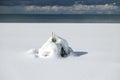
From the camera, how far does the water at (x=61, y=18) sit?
10.8 feet

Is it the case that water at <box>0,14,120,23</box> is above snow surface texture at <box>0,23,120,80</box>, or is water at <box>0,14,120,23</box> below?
above

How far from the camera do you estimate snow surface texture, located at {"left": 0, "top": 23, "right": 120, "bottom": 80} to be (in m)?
2.19

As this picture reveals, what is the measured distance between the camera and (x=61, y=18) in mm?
3357

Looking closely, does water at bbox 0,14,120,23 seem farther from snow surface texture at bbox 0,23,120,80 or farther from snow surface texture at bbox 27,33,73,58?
snow surface texture at bbox 27,33,73,58

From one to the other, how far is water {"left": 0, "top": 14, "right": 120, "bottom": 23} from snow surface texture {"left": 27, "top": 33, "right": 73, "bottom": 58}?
73 cm

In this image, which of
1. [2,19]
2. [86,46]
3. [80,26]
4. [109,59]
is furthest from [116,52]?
[2,19]

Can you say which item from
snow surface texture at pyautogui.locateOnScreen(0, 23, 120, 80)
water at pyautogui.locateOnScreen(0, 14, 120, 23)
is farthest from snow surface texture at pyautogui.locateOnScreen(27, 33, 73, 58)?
water at pyautogui.locateOnScreen(0, 14, 120, 23)

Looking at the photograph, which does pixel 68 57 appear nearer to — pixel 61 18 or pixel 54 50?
pixel 54 50

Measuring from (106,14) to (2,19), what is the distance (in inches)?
56.0

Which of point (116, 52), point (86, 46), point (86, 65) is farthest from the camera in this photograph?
point (86, 46)

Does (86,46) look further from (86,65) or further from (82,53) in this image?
(86,65)

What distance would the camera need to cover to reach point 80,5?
3.41 m

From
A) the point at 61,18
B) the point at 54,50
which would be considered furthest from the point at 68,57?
the point at 61,18

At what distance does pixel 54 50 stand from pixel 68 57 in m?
0.16
